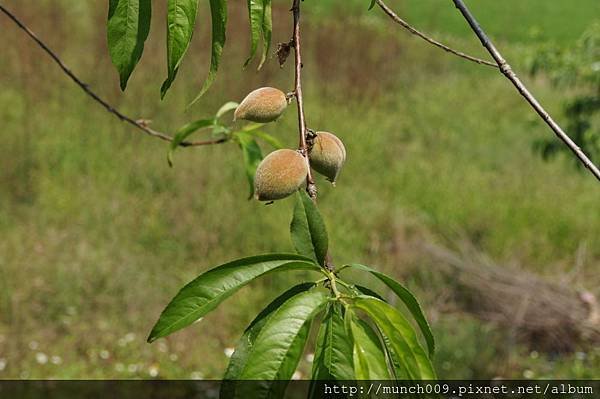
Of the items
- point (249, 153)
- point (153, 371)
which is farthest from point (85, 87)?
point (153, 371)

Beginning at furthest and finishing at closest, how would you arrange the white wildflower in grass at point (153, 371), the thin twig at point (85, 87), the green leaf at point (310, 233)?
the white wildflower in grass at point (153, 371) < the thin twig at point (85, 87) < the green leaf at point (310, 233)

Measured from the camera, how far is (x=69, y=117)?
4.68 meters

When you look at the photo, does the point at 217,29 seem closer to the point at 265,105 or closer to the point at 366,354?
the point at 265,105

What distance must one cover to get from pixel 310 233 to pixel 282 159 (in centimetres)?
8

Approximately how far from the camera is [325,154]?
0.63 meters

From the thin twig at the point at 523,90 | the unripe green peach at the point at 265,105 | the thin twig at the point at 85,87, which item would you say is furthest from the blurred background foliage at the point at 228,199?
the thin twig at the point at 523,90

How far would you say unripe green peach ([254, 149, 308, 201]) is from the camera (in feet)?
1.97

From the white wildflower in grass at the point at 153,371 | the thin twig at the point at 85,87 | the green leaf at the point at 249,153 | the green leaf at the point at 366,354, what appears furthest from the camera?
the white wildflower in grass at the point at 153,371

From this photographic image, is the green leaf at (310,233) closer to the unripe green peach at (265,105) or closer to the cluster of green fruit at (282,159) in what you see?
the cluster of green fruit at (282,159)

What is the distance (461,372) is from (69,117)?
2939 millimetres

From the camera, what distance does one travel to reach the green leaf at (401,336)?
1.53 ft

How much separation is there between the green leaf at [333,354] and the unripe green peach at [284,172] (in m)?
0.14

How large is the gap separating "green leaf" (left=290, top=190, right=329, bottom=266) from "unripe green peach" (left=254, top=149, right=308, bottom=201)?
0.13 ft

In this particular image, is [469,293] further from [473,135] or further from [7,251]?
[473,135]
